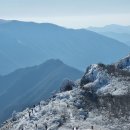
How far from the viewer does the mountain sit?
7800 centimetres

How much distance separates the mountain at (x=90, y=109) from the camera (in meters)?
78.0

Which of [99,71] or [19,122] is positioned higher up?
[99,71]

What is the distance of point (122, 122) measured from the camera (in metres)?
77.9

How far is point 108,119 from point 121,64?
1947 inches

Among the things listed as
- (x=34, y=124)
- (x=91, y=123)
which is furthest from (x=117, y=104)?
(x=34, y=124)

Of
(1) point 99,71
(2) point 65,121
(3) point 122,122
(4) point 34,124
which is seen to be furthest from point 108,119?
(1) point 99,71

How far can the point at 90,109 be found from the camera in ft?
285

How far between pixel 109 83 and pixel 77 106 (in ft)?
59.2

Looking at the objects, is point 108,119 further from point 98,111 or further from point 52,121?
point 52,121

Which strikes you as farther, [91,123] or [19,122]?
[19,122]

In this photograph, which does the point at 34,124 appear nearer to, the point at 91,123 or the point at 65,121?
→ the point at 65,121

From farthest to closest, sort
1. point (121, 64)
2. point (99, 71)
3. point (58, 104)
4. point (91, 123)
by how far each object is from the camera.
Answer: point (121, 64) → point (99, 71) → point (58, 104) → point (91, 123)

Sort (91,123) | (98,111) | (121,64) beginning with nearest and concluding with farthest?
(91,123) < (98,111) < (121,64)

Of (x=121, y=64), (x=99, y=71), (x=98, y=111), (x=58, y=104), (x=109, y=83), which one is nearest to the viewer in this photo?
(x=98, y=111)
